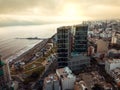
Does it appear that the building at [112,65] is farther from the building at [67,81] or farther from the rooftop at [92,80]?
the building at [67,81]

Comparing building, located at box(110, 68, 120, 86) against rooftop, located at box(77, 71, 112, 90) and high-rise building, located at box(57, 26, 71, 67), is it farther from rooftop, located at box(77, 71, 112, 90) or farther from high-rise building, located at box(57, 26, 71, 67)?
high-rise building, located at box(57, 26, 71, 67)

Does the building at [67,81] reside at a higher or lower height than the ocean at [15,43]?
higher

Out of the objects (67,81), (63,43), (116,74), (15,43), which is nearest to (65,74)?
(67,81)

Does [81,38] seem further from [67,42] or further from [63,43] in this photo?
[63,43]

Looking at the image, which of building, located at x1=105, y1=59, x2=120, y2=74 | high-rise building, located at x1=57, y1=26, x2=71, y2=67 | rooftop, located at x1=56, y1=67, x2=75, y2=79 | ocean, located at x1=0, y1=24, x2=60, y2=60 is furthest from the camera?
ocean, located at x1=0, y1=24, x2=60, y2=60

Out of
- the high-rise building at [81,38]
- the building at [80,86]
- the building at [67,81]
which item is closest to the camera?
the building at [80,86]

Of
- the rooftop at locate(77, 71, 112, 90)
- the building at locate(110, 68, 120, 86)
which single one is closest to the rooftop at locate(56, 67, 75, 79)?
the rooftop at locate(77, 71, 112, 90)

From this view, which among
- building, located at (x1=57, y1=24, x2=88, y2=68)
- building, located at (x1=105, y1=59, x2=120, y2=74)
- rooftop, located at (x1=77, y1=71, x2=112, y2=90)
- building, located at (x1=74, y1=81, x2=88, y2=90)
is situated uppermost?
building, located at (x1=57, y1=24, x2=88, y2=68)

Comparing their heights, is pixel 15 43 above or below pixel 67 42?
below

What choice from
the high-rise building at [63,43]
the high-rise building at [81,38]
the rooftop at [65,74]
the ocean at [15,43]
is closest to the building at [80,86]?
the rooftop at [65,74]

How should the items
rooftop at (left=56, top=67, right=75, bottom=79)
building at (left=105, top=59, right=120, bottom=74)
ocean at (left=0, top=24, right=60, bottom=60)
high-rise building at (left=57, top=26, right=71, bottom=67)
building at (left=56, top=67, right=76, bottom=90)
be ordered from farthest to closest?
1. ocean at (left=0, top=24, right=60, bottom=60)
2. high-rise building at (left=57, top=26, right=71, bottom=67)
3. building at (left=105, top=59, right=120, bottom=74)
4. rooftop at (left=56, top=67, right=75, bottom=79)
5. building at (left=56, top=67, right=76, bottom=90)

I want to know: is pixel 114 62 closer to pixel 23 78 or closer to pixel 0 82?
pixel 23 78
